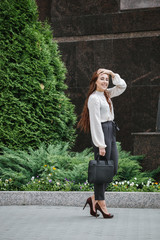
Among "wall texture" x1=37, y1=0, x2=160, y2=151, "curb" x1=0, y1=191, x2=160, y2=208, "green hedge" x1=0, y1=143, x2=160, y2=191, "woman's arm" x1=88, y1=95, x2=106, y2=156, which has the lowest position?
"curb" x1=0, y1=191, x2=160, y2=208

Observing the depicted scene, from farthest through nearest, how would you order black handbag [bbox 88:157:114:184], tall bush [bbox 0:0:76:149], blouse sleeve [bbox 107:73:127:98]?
tall bush [bbox 0:0:76:149]
blouse sleeve [bbox 107:73:127:98]
black handbag [bbox 88:157:114:184]

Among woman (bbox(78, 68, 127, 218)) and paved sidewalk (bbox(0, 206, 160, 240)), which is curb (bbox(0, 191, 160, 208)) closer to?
paved sidewalk (bbox(0, 206, 160, 240))

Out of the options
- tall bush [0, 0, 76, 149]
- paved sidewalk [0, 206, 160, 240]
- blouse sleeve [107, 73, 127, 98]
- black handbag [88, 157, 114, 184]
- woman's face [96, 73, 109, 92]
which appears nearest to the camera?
paved sidewalk [0, 206, 160, 240]

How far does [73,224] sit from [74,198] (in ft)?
5.34

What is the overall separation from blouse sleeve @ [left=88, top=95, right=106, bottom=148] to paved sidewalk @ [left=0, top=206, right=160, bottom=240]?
1126 mm

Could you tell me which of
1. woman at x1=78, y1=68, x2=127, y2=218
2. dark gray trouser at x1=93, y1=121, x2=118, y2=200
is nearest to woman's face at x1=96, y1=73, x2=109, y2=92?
woman at x1=78, y1=68, x2=127, y2=218

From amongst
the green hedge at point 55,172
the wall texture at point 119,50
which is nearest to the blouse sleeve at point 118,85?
the green hedge at point 55,172

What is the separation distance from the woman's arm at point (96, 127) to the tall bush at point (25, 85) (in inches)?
131

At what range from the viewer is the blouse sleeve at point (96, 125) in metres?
7.18

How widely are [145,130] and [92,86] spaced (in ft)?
19.1

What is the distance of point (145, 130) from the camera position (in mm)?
13227

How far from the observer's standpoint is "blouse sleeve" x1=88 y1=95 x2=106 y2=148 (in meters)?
7.18

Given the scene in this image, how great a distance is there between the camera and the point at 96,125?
23.6 ft

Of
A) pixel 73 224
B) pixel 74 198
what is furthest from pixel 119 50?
pixel 73 224
